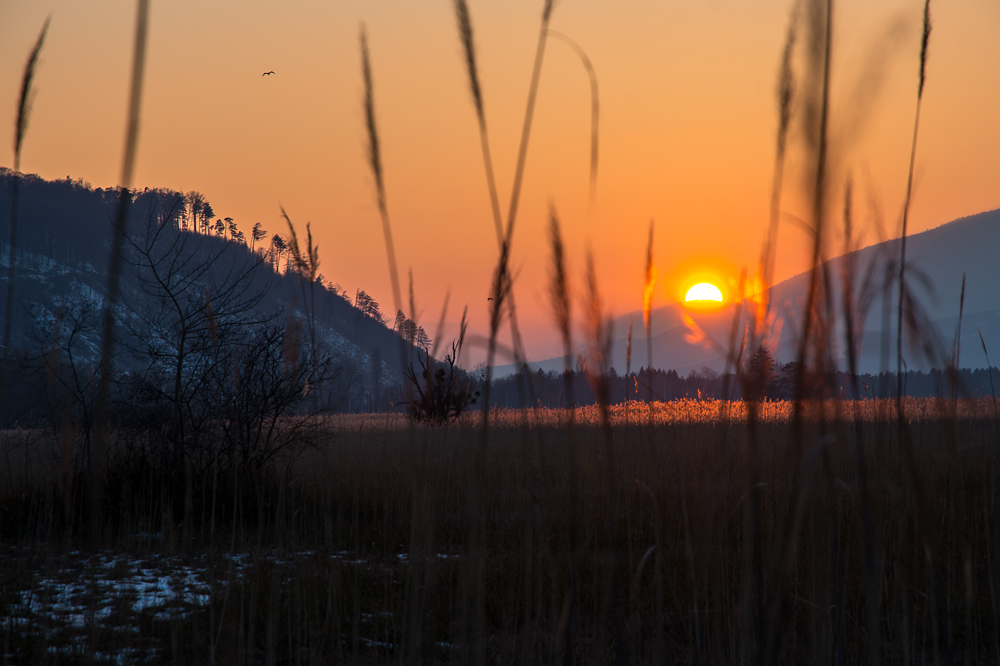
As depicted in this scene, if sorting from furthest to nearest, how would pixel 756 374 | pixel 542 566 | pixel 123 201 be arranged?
pixel 542 566 → pixel 756 374 → pixel 123 201

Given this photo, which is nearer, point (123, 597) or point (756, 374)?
point (756, 374)

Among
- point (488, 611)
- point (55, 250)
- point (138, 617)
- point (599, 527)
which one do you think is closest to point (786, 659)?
point (488, 611)

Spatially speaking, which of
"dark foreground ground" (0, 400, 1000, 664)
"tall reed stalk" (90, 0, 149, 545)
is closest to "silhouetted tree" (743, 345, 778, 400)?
"dark foreground ground" (0, 400, 1000, 664)

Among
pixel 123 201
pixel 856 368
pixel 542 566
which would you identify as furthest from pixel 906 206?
pixel 542 566

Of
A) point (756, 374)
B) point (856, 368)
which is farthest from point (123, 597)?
point (856, 368)

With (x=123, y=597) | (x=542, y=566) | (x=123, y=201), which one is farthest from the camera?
(x=542, y=566)

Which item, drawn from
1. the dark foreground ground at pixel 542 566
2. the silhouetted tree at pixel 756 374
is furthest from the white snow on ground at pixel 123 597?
the silhouetted tree at pixel 756 374

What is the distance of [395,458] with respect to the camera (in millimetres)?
8719

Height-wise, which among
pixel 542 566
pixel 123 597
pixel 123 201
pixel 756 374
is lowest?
pixel 542 566

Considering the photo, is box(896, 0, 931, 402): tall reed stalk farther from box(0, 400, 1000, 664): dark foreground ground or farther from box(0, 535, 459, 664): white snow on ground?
box(0, 535, 459, 664): white snow on ground

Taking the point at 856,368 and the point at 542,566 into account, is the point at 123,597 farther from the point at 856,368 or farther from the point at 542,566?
the point at 856,368

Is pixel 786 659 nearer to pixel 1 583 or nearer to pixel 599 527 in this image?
pixel 599 527

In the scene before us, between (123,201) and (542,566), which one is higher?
(123,201)

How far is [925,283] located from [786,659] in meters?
1.91
